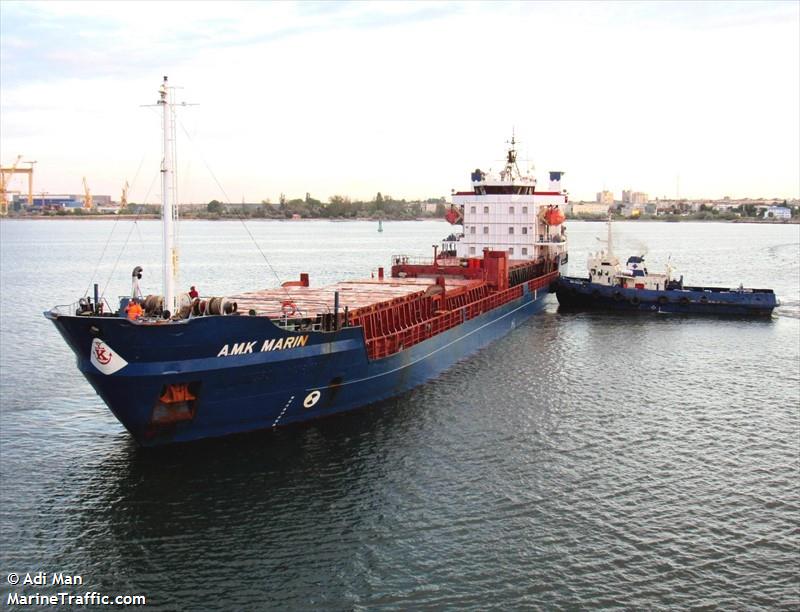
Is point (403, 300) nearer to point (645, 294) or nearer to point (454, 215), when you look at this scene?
point (645, 294)

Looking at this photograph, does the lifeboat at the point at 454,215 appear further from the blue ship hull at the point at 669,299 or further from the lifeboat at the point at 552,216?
the blue ship hull at the point at 669,299

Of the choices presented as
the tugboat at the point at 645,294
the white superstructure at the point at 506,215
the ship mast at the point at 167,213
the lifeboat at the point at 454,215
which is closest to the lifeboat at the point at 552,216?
the white superstructure at the point at 506,215

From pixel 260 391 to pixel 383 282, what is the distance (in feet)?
50.8

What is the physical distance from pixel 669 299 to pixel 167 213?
36.0m

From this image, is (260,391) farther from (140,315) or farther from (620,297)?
(620,297)

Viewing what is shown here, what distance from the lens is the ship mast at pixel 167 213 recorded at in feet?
62.9

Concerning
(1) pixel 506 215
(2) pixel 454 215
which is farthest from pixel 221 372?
(2) pixel 454 215

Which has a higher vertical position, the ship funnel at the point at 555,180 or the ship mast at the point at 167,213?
the ship funnel at the point at 555,180

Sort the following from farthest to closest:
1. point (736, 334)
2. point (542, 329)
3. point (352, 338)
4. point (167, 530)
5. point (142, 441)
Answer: point (542, 329) → point (736, 334) → point (352, 338) → point (142, 441) → point (167, 530)

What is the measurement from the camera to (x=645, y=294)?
47562 mm

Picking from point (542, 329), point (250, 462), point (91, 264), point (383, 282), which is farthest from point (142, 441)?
point (91, 264)

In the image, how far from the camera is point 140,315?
1888 cm

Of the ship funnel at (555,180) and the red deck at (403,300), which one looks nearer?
the red deck at (403,300)

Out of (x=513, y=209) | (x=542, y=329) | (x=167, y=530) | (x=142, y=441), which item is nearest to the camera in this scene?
(x=167, y=530)
